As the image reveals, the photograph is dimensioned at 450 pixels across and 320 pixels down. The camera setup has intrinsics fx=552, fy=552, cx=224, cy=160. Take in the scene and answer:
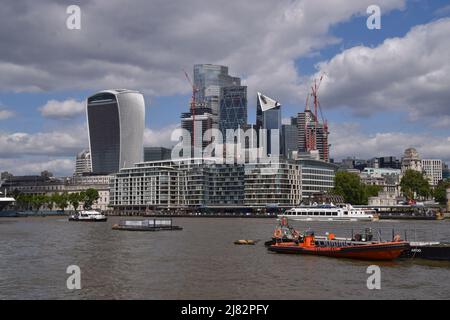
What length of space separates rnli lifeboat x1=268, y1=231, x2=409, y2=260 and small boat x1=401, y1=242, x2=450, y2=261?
1545mm

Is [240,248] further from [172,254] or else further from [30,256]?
[30,256]

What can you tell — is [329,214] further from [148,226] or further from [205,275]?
[205,275]

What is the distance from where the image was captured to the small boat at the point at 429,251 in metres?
57.8

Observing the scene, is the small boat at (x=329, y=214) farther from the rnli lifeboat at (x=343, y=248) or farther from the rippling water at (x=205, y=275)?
the rippling water at (x=205, y=275)

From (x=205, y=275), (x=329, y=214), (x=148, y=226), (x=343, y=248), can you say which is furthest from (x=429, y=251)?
(x=329, y=214)

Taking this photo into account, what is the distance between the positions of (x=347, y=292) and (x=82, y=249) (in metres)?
41.7

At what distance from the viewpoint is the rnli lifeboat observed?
191ft

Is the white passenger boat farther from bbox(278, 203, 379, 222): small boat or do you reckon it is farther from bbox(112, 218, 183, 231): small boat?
bbox(112, 218, 183, 231): small boat

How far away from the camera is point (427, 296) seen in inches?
1550

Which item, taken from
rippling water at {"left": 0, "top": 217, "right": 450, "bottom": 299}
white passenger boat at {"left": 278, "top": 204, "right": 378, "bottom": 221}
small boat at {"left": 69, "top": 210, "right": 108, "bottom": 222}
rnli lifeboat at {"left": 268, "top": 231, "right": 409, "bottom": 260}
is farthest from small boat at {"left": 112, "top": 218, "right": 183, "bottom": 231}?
rnli lifeboat at {"left": 268, "top": 231, "right": 409, "bottom": 260}

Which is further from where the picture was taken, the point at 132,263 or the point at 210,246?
the point at 210,246

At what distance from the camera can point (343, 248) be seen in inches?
2394

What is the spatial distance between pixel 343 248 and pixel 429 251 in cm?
899
